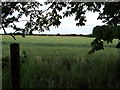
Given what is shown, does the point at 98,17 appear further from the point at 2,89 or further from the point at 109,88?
the point at 2,89

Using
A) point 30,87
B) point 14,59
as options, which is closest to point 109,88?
point 30,87

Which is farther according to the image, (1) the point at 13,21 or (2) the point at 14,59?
(1) the point at 13,21

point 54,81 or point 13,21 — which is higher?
point 13,21

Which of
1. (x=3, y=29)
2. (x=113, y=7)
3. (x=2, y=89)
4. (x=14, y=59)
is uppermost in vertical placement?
(x=113, y=7)

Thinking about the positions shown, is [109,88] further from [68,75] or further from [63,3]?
[63,3]

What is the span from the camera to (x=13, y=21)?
262 inches

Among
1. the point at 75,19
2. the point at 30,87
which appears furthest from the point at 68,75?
the point at 75,19

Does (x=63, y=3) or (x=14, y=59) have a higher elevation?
(x=63, y=3)

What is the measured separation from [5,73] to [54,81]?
5.12 feet

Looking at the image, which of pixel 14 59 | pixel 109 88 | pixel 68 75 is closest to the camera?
pixel 14 59

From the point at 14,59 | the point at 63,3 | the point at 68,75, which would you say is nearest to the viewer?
the point at 14,59

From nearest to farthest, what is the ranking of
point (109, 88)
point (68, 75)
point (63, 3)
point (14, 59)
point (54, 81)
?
point (14, 59), point (109, 88), point (54, 81), point (68, 75), point (63, 3)

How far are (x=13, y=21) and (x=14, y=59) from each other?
2212 millimetres

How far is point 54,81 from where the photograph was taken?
6.04 metres
